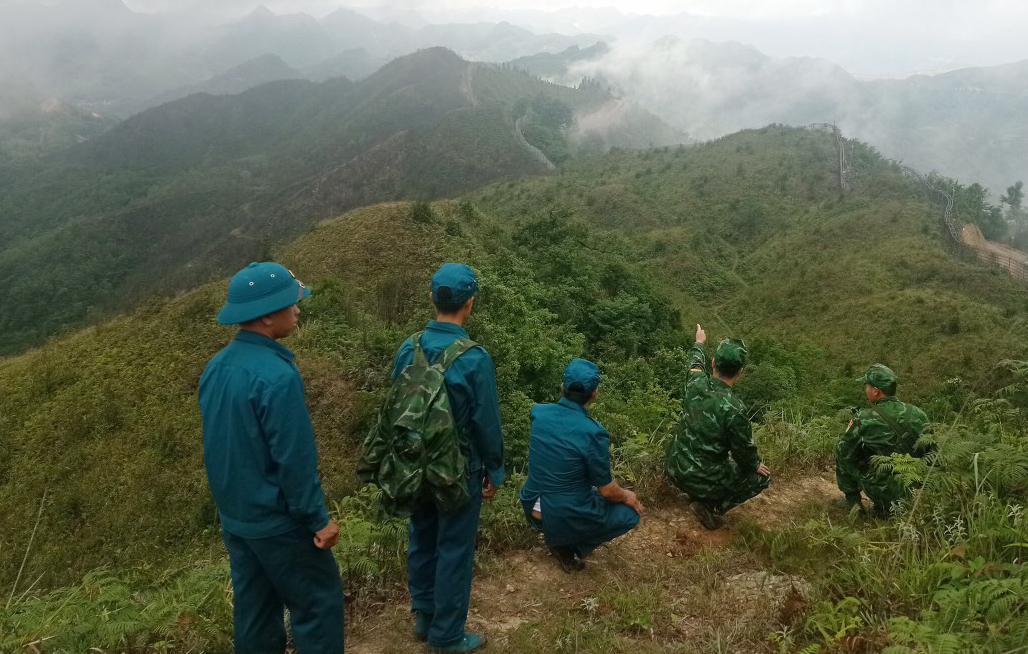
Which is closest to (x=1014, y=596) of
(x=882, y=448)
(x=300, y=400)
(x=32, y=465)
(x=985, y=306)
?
(x=882, y=448)

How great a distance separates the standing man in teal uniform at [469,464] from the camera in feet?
8.47

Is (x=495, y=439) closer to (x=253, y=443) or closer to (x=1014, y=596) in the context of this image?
(x=253, y=443)

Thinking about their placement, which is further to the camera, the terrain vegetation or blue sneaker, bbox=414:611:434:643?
blue sneaker, bbox=414:611:434:643

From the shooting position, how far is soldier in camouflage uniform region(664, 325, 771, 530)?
155 inches

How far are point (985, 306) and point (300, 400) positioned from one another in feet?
77.4

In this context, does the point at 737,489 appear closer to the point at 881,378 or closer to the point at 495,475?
the point at 881,378

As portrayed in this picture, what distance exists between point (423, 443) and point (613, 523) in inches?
62.2

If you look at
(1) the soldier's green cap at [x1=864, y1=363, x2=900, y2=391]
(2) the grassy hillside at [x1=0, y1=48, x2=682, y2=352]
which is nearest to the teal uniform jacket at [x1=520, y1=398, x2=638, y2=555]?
(1) the soldier's green cap at [x1=864, y1=363, x2=900, y2=391]

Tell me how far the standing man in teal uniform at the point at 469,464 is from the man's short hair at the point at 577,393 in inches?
27.3

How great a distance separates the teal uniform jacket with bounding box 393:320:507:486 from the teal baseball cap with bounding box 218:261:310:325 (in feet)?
1.95

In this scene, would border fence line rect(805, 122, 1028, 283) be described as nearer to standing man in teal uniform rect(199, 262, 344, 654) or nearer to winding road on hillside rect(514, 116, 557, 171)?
standing man in teal uniform rect(199, 262, 344, 654)

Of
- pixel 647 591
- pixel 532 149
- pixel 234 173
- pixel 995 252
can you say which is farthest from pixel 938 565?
pixel 234 173

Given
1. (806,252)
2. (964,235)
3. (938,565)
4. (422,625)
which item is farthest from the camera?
(964,235)

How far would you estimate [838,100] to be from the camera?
157m
